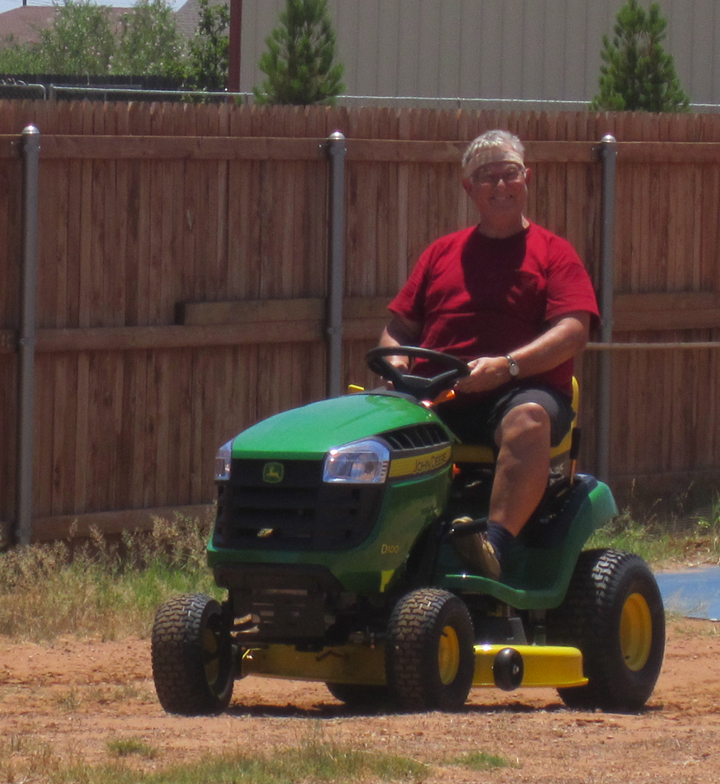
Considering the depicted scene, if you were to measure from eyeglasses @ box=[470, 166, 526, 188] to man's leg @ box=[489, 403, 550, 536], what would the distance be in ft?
2.75

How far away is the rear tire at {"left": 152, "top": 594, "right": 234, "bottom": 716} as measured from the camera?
15.4 ft

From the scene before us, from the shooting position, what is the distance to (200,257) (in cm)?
784

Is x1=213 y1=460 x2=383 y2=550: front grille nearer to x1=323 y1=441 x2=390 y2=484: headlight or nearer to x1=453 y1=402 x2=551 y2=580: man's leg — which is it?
x1=323 y1=441 x2=390 y2=484: headlight

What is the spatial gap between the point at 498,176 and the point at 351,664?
174 cm

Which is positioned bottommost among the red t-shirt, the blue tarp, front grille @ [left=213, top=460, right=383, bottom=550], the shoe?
the blue tarp

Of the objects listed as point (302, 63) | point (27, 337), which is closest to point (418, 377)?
point (27, 337)

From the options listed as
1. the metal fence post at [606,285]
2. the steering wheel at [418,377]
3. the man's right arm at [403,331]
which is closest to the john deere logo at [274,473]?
the steering wheel at [418,377]

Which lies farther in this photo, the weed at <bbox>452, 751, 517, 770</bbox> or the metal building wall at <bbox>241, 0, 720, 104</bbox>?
the metal building wall at <bbox>241, 0, 720, 104</bbox>

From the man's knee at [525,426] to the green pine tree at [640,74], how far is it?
389 inches

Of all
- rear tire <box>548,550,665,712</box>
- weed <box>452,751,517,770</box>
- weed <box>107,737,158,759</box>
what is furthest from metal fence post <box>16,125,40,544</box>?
weed <box>452,751,517,770</box>

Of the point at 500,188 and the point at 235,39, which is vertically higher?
the point at 235,39

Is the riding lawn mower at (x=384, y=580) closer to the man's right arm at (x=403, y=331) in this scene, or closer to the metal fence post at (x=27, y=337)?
the man's right arm at (x=403, y=331)

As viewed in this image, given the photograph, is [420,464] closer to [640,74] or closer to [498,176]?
[498,176]

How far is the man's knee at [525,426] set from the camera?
4.85 metres
